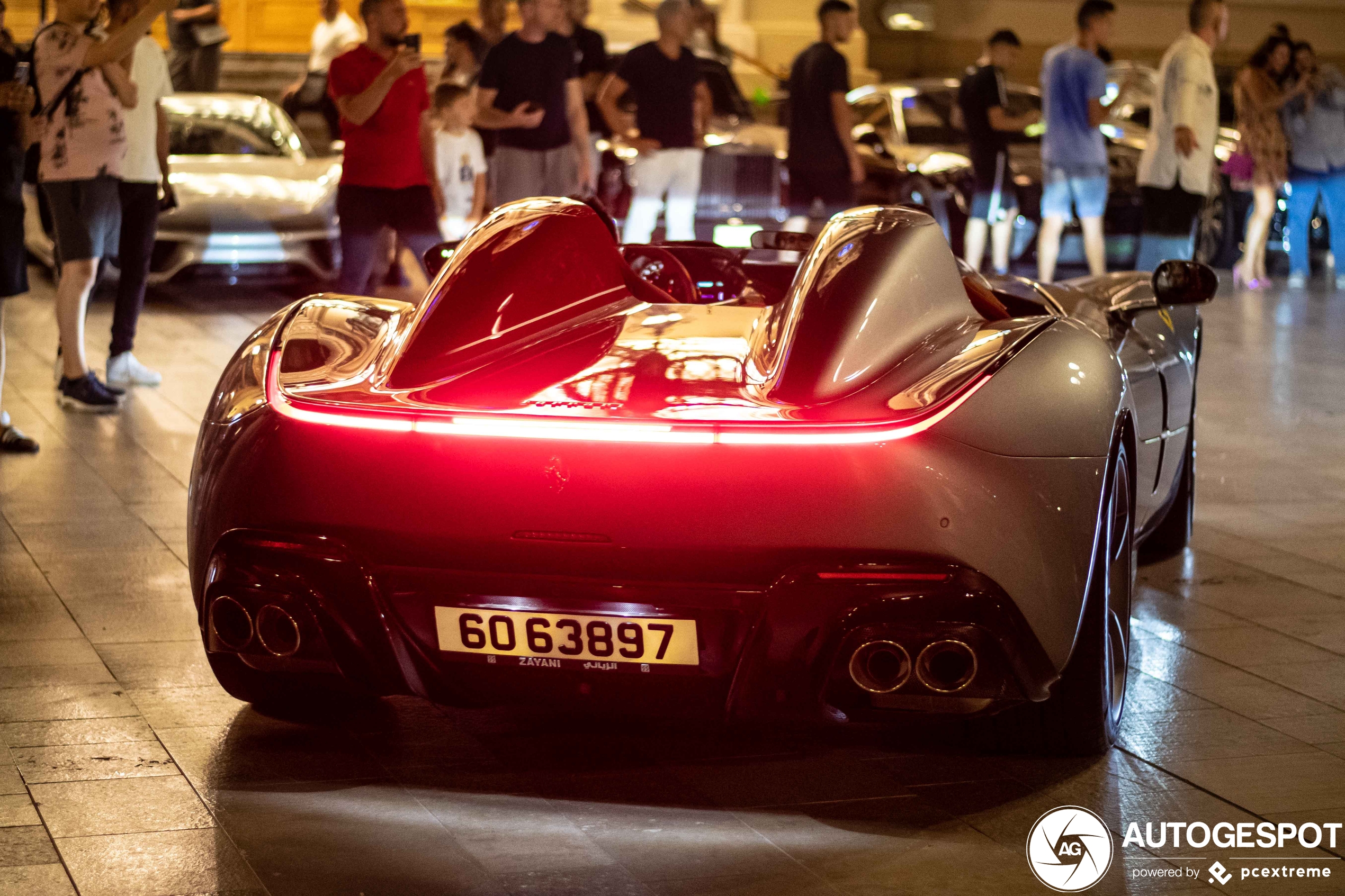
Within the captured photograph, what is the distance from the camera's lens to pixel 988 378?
10.7 ft

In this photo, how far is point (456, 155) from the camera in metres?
11.5

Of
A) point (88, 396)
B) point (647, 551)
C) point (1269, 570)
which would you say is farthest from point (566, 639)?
point (88, 396)

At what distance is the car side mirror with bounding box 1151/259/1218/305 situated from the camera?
4.54 metres

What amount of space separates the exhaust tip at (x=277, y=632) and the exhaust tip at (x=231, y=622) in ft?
0.07

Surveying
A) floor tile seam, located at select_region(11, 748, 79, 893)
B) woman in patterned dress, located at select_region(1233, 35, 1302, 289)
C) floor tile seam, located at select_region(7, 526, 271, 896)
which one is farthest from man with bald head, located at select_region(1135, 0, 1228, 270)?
floor tile seam, located at select_region(11, 748, 79, 893)

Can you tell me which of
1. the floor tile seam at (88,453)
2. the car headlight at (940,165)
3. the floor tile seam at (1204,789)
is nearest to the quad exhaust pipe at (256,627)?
the floor tile seam at (1204,789)

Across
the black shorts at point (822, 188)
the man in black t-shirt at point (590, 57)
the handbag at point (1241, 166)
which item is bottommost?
the handbag at point (1241, 166)

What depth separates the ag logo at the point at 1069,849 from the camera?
3037 millimetres

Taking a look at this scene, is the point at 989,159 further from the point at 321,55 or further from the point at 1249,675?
the point at 1249,675

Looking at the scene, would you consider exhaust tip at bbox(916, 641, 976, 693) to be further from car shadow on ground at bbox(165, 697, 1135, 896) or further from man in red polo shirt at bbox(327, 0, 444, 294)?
man in red polo shirt at bbox(327, 0, 444, 294)

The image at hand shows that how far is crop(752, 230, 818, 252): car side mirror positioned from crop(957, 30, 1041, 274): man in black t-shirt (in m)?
8.08

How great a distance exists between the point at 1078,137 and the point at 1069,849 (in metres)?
9.54

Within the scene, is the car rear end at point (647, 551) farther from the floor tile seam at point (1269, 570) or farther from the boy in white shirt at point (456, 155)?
the boy in white shirt at point (456, 155)

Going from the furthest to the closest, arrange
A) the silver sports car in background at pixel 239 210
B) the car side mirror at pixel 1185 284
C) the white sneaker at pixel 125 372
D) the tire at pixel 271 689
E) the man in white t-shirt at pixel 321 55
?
the man in white t-shirt at pixel 321 55
the silver sports car in background at pixel 239 210
the white sneaker at pixel 125 372
the car side mirror at pixel 1185 284
the tire at pixel 271 689
